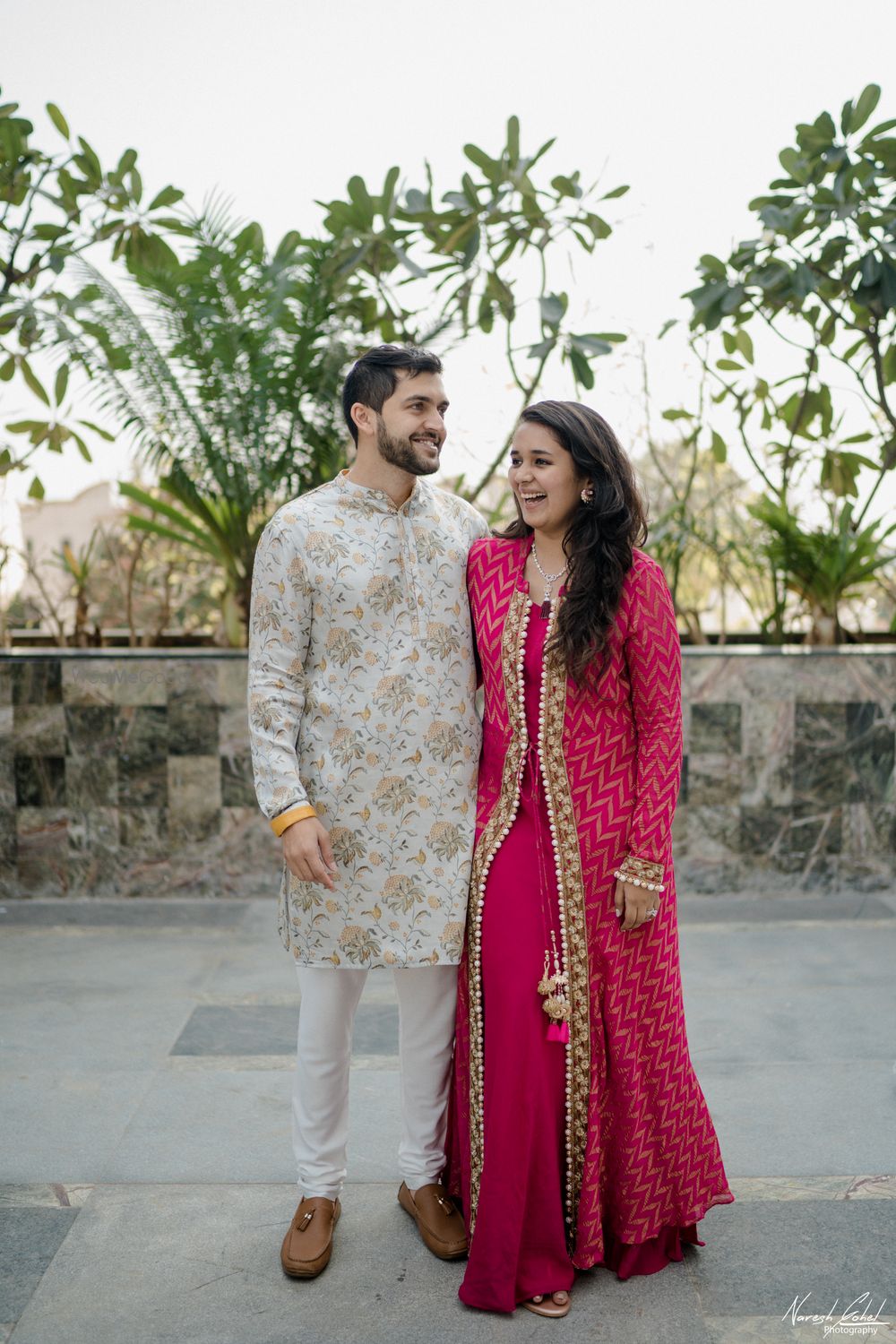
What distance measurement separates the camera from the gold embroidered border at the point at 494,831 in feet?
7.16

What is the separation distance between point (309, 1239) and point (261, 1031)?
3.99ft

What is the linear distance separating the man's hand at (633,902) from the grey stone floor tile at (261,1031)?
1.29 m

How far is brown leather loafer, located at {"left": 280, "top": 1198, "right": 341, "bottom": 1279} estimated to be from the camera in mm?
2168

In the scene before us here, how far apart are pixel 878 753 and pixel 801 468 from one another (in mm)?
1302

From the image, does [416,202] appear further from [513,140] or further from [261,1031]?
[261,1031]

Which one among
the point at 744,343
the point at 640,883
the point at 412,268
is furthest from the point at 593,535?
the point at 744,343

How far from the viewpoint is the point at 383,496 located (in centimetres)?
235

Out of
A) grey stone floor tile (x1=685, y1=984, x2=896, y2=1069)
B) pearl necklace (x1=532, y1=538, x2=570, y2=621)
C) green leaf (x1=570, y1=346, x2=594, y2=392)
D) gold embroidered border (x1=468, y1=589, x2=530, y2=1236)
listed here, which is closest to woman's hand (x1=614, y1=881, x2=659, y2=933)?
gold embroidered border (x1=468, y1=589, x2=530, y2=1236)

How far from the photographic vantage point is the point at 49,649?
15.7 ft

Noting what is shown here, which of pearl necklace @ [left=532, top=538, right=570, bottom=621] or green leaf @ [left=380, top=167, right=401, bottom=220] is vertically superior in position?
green leaf @ [left=380, top=167, right=401, bottom=220]

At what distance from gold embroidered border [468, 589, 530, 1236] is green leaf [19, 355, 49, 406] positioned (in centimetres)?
320

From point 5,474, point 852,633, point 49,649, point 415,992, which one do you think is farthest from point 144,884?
point 852,633

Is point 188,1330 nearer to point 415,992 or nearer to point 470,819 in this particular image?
point 415,992

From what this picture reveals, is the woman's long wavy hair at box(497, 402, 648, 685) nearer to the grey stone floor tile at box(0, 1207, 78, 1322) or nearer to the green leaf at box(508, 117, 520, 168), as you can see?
the grey stone floor tile at box(0, 1207, 78, 1322)
